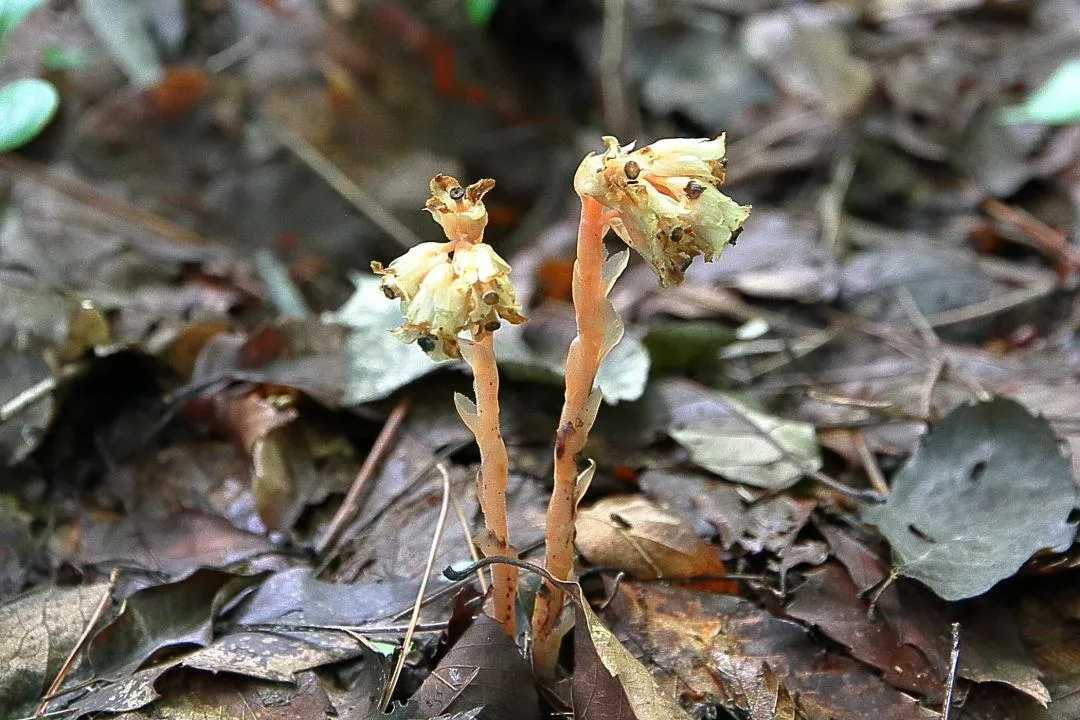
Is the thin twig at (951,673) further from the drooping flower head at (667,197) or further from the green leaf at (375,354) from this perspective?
the green leaf at (375,354)

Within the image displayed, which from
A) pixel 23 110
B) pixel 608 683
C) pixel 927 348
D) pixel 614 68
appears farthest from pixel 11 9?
pixel 614 68

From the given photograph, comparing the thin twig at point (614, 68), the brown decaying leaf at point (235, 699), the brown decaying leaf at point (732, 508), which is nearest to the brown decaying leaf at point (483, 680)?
the brown decaying leaf at point (235, 699)

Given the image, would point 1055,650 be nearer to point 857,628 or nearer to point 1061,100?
point 857,628

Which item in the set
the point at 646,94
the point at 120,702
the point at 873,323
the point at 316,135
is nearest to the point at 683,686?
Result: the point at 120,702

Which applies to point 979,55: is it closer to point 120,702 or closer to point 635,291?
point 635,291

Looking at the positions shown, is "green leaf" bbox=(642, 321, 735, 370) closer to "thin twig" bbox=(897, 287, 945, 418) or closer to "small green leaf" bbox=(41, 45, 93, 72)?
"thin twig" bbox=(897, 287, 945, 418)

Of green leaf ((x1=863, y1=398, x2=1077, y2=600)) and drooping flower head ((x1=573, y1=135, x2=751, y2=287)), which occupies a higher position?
drooping flower head ((x1=573, y1=135, x2=751, y2=287))

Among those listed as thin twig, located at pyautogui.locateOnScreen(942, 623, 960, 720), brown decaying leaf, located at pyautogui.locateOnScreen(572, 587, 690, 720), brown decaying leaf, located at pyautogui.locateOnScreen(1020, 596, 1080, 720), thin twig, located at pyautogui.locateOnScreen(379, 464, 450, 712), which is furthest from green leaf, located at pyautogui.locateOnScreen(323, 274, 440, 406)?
brown decaying leaf, located at pyautogui.locateOnScreen(1020, 596, 1080, 720)

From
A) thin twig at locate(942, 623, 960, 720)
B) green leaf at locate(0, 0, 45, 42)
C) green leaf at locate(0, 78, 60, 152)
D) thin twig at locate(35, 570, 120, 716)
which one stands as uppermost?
green leaf at locate(0, 0, 45, 42)
